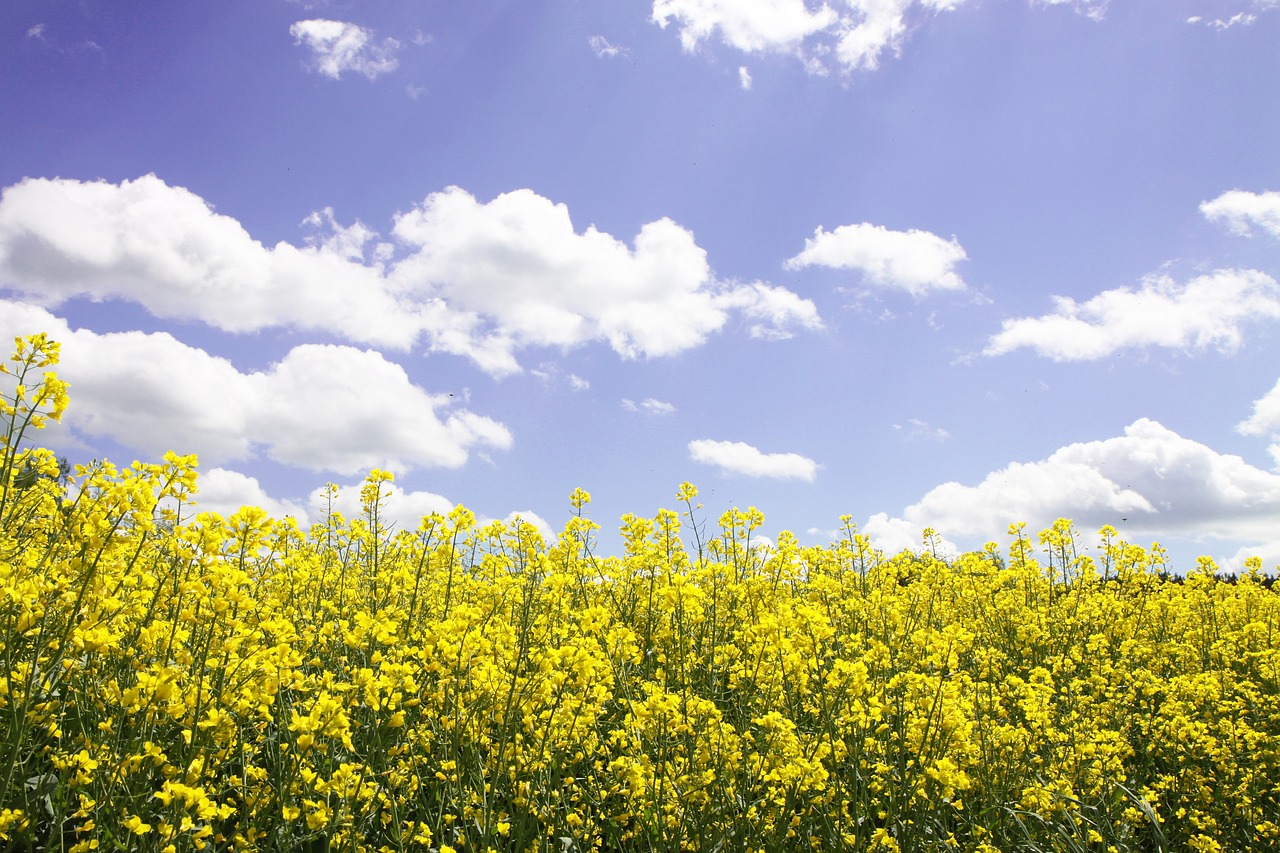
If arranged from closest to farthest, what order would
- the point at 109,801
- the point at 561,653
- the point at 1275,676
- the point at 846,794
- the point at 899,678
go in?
the point at 109,801, the point at 561,653, the point at 846,794, the point at 899,678, the point at 1275,676

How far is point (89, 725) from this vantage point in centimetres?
340

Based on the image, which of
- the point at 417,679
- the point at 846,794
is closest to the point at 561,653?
the point at 417,679

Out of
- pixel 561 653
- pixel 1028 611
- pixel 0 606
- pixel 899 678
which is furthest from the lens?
pixel 1028 611

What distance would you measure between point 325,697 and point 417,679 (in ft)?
3.98

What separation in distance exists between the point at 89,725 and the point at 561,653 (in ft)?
7.28

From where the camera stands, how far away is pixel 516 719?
340cm

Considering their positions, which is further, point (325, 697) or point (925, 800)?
point (925, 800)

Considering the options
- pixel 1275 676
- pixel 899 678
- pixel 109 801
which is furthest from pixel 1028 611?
pixel 109 801

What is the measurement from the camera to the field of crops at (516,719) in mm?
2684

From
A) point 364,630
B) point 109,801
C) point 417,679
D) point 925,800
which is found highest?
point 364,630

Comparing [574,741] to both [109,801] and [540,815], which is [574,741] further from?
[109,801]

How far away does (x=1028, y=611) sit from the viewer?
280 inches

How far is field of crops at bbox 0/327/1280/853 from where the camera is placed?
2.68 m

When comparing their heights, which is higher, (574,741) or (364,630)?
(364,630)
